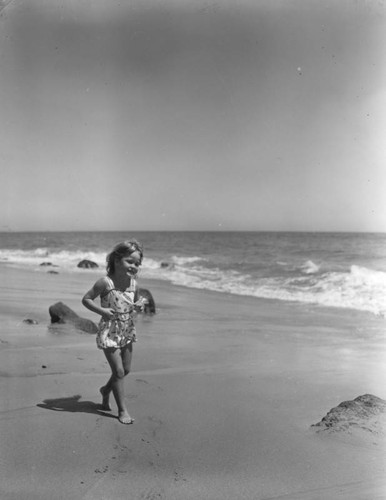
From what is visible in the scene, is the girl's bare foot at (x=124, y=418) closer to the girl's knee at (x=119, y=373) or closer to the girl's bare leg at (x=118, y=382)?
the girl's bare leg at (x=118, y=382)

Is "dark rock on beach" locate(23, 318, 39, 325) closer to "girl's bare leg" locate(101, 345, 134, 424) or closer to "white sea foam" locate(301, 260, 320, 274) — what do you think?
"girl's bare leg" locate(101, 345, 134, 424)

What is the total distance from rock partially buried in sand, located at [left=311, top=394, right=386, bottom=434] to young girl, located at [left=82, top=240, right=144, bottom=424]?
132 centimetres

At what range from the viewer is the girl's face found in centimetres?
340

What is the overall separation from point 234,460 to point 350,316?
6.33 meters

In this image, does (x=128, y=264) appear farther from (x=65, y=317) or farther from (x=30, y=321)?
(x=30, y=321)

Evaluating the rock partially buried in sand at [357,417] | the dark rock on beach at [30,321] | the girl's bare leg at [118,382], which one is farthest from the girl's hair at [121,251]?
the dark rock on beach at [30,321]

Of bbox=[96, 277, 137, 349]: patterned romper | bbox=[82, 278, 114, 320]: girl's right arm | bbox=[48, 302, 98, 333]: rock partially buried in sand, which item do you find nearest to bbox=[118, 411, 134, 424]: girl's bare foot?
bbox=[96, 277, 137, 349]: patterned romper

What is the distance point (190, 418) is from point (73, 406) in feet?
2.78

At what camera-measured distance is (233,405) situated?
3645 mm

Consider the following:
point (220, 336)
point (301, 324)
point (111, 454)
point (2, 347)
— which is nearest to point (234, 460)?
point (111, 454)

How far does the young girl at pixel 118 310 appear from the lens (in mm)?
3291

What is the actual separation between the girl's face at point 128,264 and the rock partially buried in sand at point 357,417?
1636mm

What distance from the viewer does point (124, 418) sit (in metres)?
3.22

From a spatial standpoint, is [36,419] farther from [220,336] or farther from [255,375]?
[220,336]
